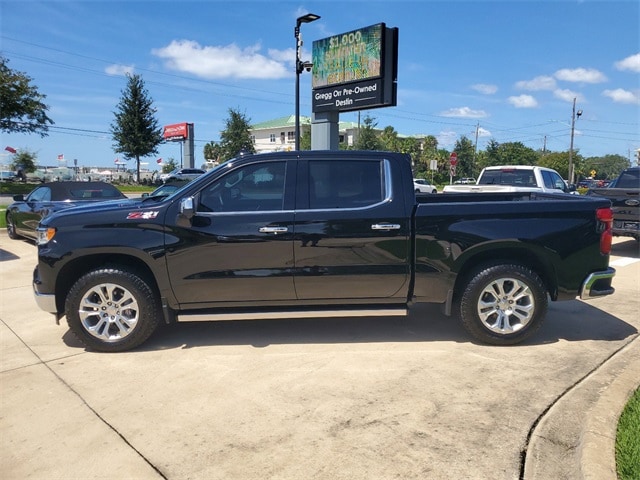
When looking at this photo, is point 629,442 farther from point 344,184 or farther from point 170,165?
point 170,165

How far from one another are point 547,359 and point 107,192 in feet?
30.9

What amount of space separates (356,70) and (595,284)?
43.8 ft

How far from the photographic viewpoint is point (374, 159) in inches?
192

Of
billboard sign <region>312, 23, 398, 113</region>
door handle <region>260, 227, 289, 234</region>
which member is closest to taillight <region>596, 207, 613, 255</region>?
door handle <region>260, 227, 289, 234</region>

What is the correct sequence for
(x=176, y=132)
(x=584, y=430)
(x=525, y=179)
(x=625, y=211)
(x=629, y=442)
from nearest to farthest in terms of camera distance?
(x=629, y=442), (x=584, y=430), (x=625, y=211), (x=525, y=179), (x=176, y=132)

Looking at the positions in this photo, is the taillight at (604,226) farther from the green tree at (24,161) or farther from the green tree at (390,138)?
the green tree at (24,161)

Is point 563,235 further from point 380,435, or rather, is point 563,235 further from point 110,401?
point 110,401

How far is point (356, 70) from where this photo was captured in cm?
1658

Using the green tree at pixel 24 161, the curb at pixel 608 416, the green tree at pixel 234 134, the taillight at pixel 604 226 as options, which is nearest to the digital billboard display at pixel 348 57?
the taillight at pixel 604 226

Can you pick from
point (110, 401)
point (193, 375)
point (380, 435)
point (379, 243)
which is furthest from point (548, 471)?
point (110, 401)

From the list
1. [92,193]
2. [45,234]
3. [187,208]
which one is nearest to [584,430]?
[187,208]

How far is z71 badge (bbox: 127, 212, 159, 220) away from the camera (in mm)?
4570

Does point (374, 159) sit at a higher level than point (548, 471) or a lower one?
higher

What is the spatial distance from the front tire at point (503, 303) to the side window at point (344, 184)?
4.27 ft
